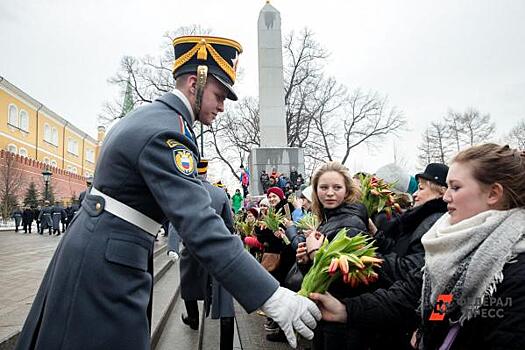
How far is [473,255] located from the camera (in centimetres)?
160

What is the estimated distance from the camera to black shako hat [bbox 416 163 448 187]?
291 cm

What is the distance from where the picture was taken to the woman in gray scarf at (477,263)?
1.51 metres

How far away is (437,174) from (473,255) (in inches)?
57.2

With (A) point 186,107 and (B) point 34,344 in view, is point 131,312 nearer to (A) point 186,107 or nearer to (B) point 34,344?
(B) point 34,344

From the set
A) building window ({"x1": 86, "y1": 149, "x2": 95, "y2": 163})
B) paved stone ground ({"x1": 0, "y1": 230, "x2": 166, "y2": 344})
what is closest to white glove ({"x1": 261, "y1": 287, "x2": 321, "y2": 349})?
paved stone ground ({"x1": 0, "y1": 230, "x2": 166, "y2": 344})

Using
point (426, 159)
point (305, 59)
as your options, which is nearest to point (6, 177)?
point (305, 59)

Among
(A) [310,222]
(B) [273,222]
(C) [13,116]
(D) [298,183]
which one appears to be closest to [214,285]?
(B) [273,222]

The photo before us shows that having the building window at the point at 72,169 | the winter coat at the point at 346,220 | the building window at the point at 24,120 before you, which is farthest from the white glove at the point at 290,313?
the building window at the point at 72,169

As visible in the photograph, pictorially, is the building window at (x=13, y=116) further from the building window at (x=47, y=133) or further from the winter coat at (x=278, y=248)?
the winter coat at (x=278, y=248)

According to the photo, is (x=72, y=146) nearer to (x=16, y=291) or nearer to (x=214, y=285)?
(x=16, y=291)

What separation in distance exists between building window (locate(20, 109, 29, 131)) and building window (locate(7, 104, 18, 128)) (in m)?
1.26

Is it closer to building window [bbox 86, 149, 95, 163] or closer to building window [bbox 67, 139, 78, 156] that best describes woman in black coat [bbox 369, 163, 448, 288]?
building window [bbox 67, 139, 78, 156]

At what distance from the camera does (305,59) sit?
33.9m

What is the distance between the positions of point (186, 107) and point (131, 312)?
2.97 ft
